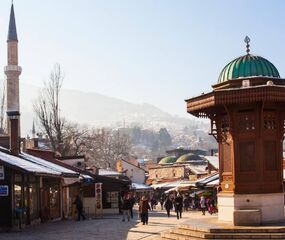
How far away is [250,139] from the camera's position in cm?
Result: 1759

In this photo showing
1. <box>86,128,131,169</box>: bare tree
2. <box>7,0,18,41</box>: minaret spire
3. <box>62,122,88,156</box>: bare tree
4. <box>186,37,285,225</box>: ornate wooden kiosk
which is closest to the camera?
<box>186,37,285,225</box>: ornate wooden kiosk

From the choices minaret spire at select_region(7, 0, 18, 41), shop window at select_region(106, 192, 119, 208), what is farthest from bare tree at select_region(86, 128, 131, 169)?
shop window at select_region(106, 192, 119, 208)

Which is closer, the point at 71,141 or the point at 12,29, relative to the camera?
the point at 71,141

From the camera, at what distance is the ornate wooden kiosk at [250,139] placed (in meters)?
17.1

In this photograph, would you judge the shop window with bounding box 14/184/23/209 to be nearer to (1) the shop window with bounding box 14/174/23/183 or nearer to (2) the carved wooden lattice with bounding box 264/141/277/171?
(1) the shop window with bounding box 14/174/23/183

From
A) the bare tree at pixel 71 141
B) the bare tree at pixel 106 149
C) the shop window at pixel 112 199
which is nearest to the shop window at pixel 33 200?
the shop window at pixel 112 199

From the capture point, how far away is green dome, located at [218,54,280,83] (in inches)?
715

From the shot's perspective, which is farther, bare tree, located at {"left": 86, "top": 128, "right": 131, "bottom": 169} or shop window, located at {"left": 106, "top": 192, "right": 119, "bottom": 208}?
bare tree, located at {"left": 86, "top": 128, "right": 131, "bottom": 169}

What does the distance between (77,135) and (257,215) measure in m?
42.3

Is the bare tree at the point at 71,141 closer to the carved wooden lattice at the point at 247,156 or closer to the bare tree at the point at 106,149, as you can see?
the bare tree at the point at 106,149

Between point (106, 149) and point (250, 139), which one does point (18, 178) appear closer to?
point (250, 139)

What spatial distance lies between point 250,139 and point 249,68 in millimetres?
2342

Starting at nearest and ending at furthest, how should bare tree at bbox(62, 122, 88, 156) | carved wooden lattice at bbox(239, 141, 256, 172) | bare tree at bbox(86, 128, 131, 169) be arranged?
carved wooden lattice at bbox(239, 141, 256, 172), bare tree at bbox(62, 122, 88, 156), bare tree at bbox(86, 128, 131, 169)

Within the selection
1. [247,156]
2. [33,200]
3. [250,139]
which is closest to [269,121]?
[250,139]
